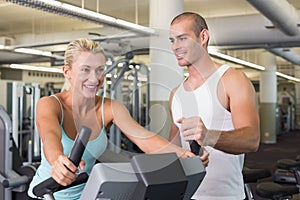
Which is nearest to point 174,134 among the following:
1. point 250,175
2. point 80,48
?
point 80,48

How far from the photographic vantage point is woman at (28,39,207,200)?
38.6 inches

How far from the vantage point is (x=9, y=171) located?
3.21 m

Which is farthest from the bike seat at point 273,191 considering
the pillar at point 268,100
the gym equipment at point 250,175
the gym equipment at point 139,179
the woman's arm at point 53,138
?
the pillar at point 268,100

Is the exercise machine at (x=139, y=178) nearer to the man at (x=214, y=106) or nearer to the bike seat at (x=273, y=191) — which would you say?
the man at (x=214, y=106)

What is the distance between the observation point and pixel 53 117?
3.75ft

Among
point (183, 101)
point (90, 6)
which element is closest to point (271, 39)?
point (90, 6)

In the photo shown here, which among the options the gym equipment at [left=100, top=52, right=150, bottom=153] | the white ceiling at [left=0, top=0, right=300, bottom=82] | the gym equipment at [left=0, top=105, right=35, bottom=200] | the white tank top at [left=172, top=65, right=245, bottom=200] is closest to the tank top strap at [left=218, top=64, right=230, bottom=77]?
the white tank top at [left=172, top=65, right=245, bottom=200]

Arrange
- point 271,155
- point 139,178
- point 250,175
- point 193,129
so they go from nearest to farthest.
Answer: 1. point 139,178
2. point 193,129
3. point 250,175
4. point 271,155

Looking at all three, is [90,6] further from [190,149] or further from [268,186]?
[190,149]

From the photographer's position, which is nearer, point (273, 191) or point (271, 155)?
point (273, 191)

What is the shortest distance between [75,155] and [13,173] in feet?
8.65

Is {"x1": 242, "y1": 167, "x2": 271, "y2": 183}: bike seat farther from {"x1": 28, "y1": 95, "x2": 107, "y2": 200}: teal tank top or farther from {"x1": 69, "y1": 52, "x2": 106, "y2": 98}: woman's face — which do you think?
{"x1": 69, "y1": 52, "x2": 106, "y2": 98}: woman's face

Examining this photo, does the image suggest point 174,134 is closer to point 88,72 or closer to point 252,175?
point 88,72

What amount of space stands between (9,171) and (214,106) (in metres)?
2.46
